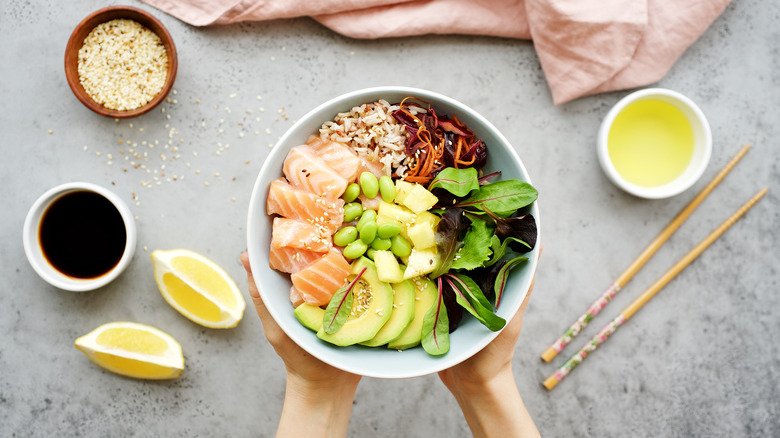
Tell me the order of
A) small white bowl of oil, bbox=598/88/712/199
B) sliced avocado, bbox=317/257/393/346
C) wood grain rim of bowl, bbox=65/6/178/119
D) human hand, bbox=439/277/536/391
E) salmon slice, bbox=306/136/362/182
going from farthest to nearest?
small white bowl of oil, bbox=598/88/712/199, wood grain rim of bowl, bbox=65/6/178/119, human hand, bbox=439/277/536/391, salmon slice, bbox=306/136/362/182, sliced avocado, bbox=317/257/393/346

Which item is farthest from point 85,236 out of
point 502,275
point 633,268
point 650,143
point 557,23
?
point 650,143

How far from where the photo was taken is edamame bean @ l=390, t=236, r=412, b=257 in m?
1.67

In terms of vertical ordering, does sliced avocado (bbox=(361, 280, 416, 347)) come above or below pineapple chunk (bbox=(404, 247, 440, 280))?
below

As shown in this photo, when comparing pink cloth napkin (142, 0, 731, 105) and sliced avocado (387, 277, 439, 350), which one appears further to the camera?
pink cloth napkin (142, 0, 731, 105)

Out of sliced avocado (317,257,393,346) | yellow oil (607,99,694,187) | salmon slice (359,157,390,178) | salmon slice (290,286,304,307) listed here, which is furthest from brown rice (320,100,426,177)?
yellow oil (607,99,694,187)

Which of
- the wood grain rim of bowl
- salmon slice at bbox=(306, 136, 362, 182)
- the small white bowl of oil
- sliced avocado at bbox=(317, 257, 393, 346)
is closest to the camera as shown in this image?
sliced avocado at bbox=(317, 257, 393, 346)

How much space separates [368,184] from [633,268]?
140 centimetres

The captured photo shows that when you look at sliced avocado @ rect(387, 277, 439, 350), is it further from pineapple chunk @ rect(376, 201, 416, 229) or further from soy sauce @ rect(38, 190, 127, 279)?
soy sauce @ rect(38, 190, 127, 279)

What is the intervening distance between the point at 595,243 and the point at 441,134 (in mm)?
1075

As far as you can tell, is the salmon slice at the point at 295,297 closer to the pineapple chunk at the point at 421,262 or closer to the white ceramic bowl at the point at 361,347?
the white ceramic bowl at the point at 361,347

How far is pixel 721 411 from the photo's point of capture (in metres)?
2.49

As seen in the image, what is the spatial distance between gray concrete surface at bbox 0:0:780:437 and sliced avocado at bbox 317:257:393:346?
849 millimetres

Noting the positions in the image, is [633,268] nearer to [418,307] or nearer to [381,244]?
[418,307]

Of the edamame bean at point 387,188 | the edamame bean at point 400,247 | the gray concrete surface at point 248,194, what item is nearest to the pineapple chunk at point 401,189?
the edamame bean at point 387,188
